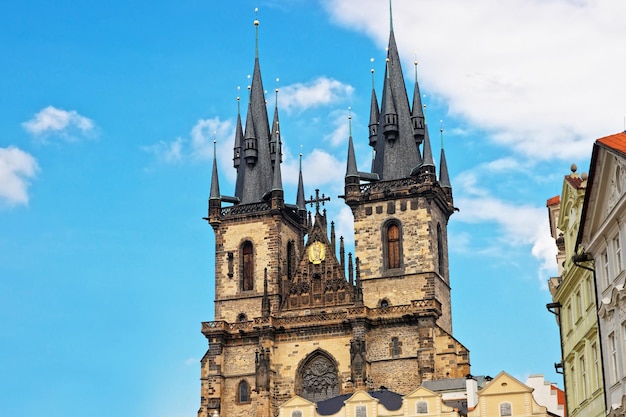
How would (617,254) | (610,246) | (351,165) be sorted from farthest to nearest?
(351,165) < (610,246) < (617,254)

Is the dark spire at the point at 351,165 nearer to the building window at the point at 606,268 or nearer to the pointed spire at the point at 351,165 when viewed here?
the pointed spire at the point at 351,165

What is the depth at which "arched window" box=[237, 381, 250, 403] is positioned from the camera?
236ft

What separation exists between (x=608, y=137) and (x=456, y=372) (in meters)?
43.3

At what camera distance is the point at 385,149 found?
249 feet

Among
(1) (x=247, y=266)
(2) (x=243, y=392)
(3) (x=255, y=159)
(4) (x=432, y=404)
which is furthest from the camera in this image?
(3) (x=255, y=159)

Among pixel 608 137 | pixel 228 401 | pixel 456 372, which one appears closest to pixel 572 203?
pixel 608 137

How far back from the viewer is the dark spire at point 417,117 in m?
76.4

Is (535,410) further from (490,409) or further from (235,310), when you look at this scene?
(235,310)

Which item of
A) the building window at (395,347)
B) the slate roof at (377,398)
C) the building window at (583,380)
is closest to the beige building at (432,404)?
the slate roof at (377,398)

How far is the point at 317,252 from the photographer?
245 ft

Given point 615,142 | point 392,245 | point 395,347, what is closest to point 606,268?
point 615,142

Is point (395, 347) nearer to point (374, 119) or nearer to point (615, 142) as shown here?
point (374, 119)

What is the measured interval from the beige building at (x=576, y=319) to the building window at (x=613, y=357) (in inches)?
54.2

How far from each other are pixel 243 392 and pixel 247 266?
801 centimetres
